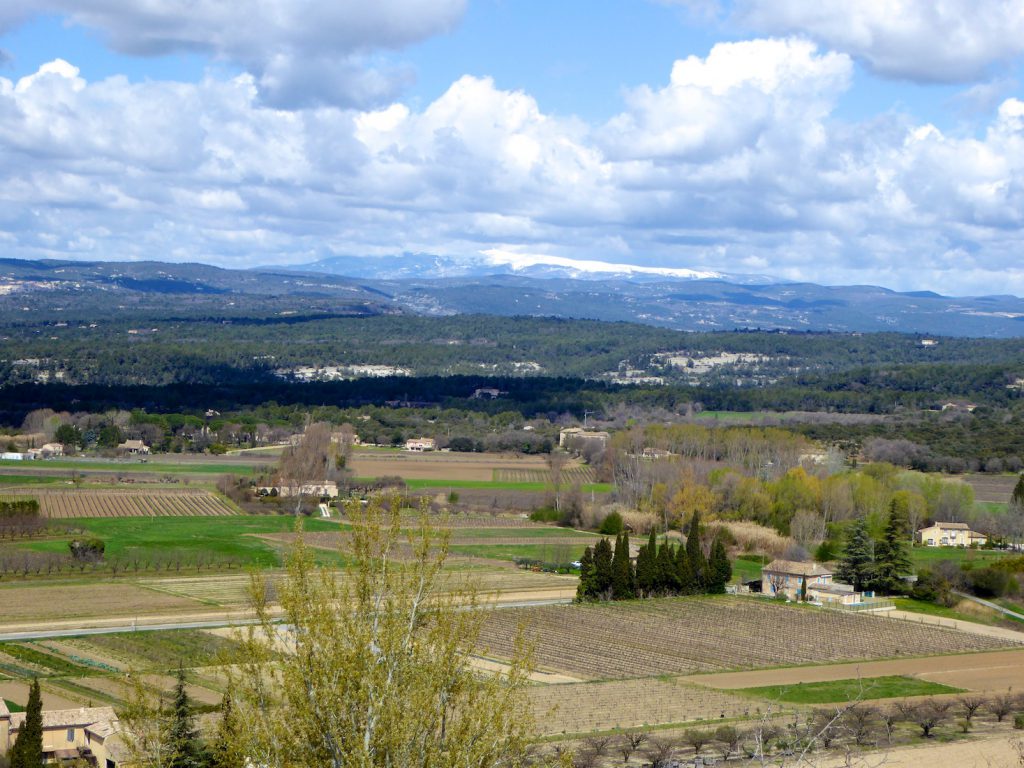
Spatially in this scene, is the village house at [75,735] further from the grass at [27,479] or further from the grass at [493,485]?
the grass at [27,479]

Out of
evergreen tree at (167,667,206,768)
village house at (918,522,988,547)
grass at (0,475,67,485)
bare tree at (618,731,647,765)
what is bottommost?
village house at (918,522,988,547)

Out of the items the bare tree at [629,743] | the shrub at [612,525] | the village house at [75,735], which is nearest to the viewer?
the village house at [75,735]

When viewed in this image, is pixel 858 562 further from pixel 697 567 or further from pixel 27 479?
pixel 27 479

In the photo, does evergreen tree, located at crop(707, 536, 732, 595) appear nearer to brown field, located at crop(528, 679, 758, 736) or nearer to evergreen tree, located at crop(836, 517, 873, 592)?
evergreen tree, located at crop(836, 517, 873, 592)

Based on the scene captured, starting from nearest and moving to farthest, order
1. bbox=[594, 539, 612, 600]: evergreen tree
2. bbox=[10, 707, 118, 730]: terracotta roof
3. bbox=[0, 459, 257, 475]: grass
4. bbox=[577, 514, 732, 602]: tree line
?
bbox=[10, 707, 118, 730]: terracotta roof
bbox=[594, 539, 612, 600]: evergreen tree
bbox=[577, 514, 732, 602]: tree line
bbox=[0, 459, 257, 475]: grass

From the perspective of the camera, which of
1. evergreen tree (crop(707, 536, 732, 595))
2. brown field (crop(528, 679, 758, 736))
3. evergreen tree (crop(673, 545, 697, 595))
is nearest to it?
brown field (crop(528, 679, 758, 736))

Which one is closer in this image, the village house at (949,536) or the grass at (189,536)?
the grass at (189,536)

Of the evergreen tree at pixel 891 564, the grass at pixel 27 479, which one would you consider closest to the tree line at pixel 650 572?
the evergreen tree at pixel 891 564

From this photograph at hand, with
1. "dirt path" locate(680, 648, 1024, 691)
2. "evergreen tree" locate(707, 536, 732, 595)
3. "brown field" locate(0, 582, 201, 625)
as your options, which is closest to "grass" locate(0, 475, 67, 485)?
"brown field" locate(0, 582, 201, 625)

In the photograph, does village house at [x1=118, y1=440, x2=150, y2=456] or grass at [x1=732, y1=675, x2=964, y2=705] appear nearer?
grass at [x1=732, y1=675, x2=964, y2=705]
